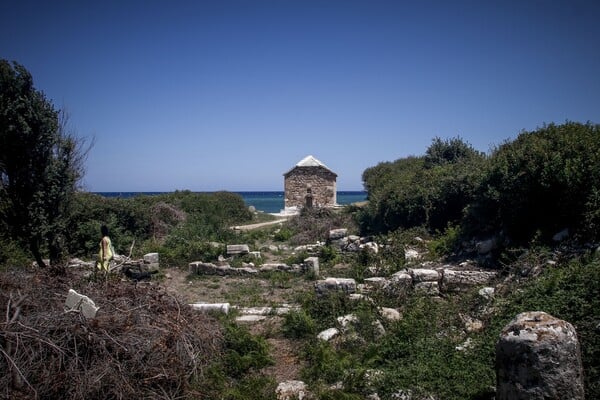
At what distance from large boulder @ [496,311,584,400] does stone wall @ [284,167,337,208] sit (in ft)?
92.2

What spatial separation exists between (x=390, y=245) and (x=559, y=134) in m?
5.77

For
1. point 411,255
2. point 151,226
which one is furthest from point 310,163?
point 411,255

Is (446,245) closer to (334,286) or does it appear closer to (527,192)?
(527,192)

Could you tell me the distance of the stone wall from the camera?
32.2 m

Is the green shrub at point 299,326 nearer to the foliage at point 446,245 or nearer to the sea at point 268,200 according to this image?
the foliage at point 446,245

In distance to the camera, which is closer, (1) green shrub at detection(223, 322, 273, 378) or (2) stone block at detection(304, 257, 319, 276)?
(1) green shrub at detection(223, 322, 273, 378)

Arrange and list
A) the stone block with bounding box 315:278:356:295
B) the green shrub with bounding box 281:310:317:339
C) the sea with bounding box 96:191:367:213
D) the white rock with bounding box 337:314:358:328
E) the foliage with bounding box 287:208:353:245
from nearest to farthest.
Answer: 1. the white rock with bounding box 337:314:358:328
2. the green shrub with bounding box 281:310:317:339
3. the stone block with bounding box 315:278:356:295
4. the foliage with bounding box 287:208:353:245
5. the sea with bounding box 96:191:367:213

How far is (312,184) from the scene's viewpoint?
3225cm

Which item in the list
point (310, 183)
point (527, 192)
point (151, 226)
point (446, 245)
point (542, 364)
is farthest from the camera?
point (310, 183)

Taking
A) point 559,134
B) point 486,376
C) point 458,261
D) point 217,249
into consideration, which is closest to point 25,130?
point 217,249

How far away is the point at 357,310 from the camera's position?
24.7 ft

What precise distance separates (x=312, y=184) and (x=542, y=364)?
28.6m

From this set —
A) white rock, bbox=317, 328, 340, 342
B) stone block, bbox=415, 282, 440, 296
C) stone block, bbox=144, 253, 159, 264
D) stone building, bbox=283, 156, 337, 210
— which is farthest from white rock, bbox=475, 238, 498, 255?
stone building, bbox=283, 156, 337, 210

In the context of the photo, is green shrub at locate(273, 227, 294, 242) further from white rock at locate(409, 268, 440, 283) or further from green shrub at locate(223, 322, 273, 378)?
green shrub at locate(223, 322, 273, 378)
